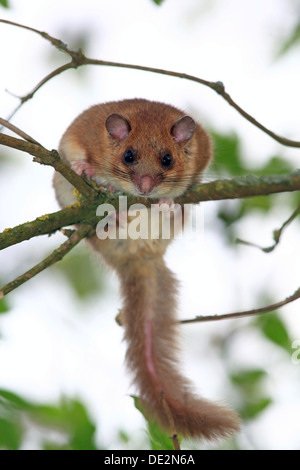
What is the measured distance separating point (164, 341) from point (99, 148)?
58.4 inches

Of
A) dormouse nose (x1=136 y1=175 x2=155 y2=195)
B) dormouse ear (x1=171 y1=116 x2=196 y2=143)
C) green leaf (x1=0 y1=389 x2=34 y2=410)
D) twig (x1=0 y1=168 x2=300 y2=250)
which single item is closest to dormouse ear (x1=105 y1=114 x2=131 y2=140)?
dormouse ear (x1=171 y1=116 x2=196 y2=143)

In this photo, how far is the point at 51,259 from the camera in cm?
305

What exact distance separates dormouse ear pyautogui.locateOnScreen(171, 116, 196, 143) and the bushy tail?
0.94 metres

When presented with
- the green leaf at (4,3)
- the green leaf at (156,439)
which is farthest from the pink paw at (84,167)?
the green leaf at (156,439)

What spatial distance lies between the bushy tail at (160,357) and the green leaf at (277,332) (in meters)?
0.61

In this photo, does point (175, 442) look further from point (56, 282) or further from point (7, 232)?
point (56, 282)

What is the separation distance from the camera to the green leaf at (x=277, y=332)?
3.96 m

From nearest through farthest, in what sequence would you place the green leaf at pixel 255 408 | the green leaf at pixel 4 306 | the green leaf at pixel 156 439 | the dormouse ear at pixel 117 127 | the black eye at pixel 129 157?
1. the green leaf at pixel 156 439
2. the green leaf at pixel 4 306
3. the green leaf at pixel 255 408
4. the black eye at pixel 129 157
5. the dormouse ear at pixel 117 127

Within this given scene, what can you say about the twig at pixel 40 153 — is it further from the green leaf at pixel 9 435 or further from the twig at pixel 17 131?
the green leaf at pixel 9 435

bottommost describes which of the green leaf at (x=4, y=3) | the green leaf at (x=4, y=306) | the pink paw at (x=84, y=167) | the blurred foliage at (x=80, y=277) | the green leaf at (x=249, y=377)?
the green leaf at (x=4, y=306)

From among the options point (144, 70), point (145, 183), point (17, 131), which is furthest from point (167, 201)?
point (17, 131)

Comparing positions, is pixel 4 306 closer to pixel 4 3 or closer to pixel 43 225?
pixel 43 225

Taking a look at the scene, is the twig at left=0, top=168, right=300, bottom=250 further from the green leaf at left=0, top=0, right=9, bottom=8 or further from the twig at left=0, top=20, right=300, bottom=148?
the green leaf at left=0, top=0, right=9, bottom=8
